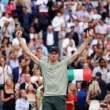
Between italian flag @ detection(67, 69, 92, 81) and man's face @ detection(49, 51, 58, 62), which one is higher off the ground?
man's face @ detection(49, 51, 58, 62)

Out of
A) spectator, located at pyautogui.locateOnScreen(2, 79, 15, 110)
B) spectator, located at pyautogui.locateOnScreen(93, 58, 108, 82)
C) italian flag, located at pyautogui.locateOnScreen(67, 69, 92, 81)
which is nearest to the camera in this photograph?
italian flag, located at pyautogui.locateOnScreen(67, 69, 92, 81)

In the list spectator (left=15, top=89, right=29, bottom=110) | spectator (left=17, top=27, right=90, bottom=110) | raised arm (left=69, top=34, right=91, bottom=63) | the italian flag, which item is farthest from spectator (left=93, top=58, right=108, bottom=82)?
spectator (left=17, top=27, right=90, bottom=110)

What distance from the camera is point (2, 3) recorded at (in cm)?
2658

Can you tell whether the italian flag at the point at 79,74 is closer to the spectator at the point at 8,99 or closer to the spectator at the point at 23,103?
the spectator at the point at 23,103

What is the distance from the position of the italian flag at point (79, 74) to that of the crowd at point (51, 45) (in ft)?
0.57

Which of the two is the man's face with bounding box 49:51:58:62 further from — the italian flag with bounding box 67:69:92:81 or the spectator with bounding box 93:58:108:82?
the spectator with bounding box 93:58:108:82

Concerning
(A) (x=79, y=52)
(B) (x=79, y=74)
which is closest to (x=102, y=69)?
(B) (x=79, y=74)

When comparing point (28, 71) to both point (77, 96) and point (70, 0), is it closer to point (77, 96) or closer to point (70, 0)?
point (77, 96)

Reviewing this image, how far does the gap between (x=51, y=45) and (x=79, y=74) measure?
18.0ft

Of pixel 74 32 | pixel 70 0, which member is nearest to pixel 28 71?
pixel 74 32

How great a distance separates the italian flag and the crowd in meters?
0.17

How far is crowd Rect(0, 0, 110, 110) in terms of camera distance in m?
19.7

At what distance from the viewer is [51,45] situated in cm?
2495

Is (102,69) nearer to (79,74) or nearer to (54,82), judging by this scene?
(79,74)
